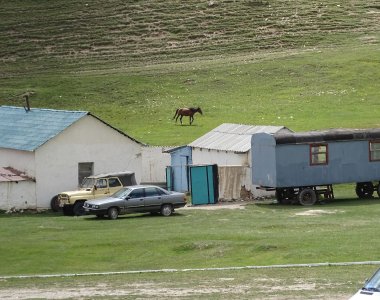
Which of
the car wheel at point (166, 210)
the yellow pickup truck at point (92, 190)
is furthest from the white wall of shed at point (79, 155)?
the car wheel at point (166, 210)

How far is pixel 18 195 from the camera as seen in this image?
5000 centimetres

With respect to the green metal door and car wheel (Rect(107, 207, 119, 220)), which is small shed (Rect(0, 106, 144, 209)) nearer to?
the green metal door

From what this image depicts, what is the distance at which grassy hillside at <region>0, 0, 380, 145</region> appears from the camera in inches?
3115

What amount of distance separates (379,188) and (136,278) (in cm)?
2176

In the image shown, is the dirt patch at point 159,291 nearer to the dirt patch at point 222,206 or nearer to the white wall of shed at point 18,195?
the dirt patch at point 222,206

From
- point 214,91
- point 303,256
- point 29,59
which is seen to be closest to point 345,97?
point 214,91

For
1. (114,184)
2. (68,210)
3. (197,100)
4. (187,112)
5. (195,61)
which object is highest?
(195,61)

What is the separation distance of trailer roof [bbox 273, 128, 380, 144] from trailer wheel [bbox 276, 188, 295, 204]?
1936mm

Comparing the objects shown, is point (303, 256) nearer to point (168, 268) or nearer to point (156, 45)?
point (168, 268)

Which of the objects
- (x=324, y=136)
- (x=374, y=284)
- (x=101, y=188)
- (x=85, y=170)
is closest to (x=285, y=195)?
(x=324, y=136)

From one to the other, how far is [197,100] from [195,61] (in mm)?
15632

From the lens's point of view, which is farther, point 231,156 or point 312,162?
point 231,156

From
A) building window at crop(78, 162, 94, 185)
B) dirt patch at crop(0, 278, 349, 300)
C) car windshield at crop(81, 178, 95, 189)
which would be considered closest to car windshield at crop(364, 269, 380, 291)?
dirt patch at crop(0, 278, 349, 300)

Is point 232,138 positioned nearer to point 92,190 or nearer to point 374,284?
point 92,190
